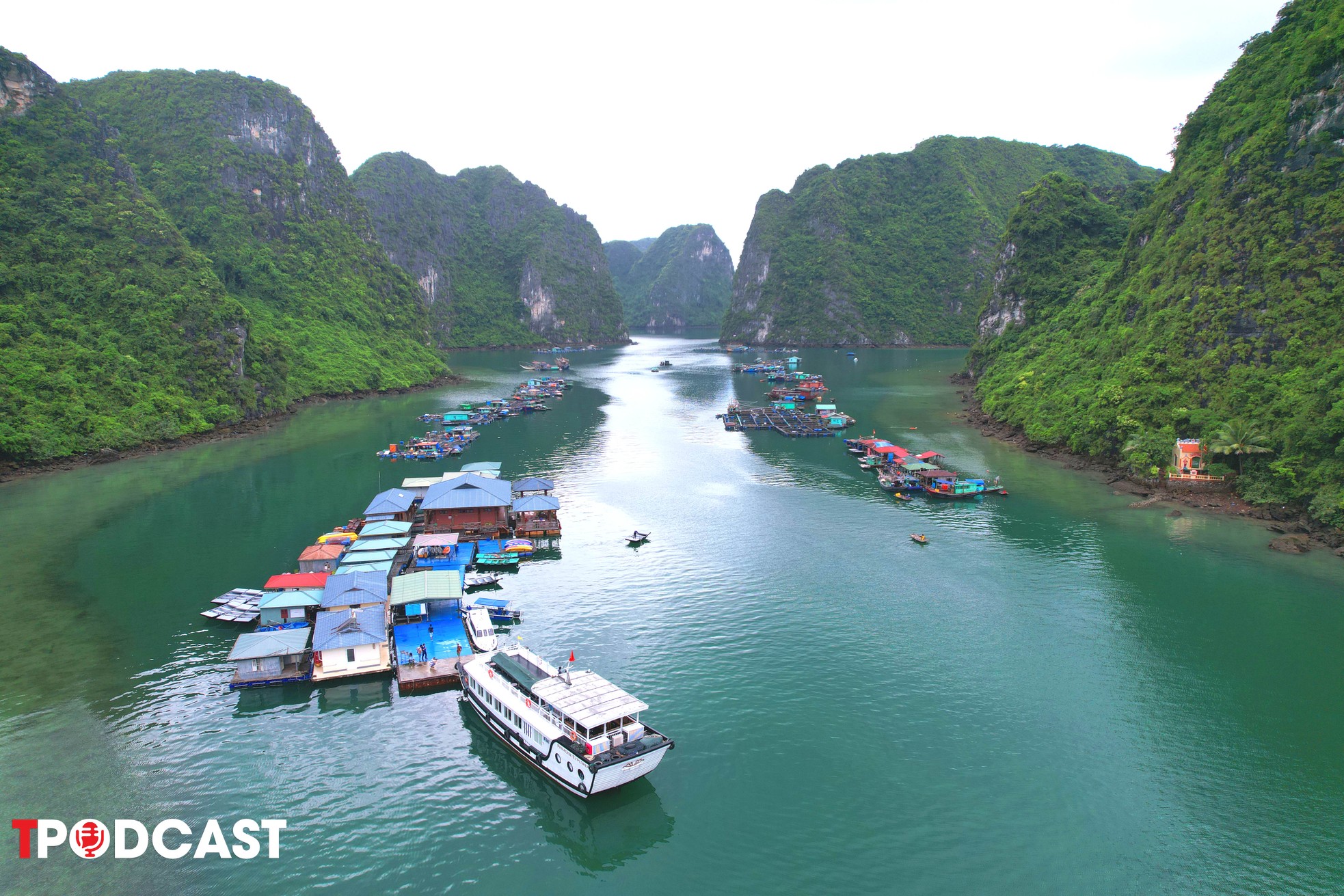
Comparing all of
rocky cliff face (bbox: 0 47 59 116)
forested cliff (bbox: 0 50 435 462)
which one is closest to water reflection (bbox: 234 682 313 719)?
forested cliff (bbox: 0 50 435 462)

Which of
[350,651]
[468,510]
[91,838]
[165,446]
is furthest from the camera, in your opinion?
[165,446]

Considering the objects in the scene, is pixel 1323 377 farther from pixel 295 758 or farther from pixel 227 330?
pixel 227 330

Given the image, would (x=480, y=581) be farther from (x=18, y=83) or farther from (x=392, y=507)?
(x=18, y=83)

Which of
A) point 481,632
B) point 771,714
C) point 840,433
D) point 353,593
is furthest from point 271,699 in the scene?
point 840,433

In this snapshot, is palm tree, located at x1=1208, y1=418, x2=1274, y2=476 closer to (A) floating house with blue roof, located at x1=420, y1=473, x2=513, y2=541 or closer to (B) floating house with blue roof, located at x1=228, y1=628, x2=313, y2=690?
(A) floating house with blue roof, located at x1=420, y1=473, x2=513, y2=541

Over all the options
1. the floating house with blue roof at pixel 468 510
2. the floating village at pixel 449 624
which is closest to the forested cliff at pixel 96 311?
the floating village at pixel 449 624

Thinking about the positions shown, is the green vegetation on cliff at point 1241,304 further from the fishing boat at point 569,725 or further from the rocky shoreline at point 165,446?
the rocky shoreline at point 165,446
